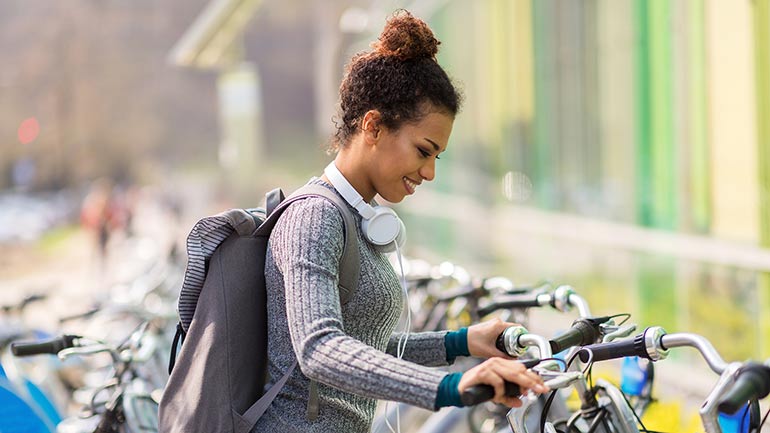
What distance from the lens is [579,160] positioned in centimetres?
805

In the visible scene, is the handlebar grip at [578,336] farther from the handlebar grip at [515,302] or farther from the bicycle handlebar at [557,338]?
the handlebar grip at [515,302]

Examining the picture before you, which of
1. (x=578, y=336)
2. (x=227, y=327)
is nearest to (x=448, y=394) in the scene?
(x=227, y=327)

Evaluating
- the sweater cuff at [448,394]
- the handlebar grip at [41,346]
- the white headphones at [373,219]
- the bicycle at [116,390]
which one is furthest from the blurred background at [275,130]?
the sweater cuff at [448,394]

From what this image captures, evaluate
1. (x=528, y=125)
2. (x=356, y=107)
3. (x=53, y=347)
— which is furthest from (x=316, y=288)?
(x=528, y=125)

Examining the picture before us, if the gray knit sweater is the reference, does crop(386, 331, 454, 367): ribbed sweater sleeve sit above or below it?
below

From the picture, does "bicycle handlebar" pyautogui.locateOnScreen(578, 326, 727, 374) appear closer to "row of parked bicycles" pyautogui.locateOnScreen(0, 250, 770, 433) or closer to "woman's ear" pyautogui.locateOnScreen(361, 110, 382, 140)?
"row of parked bicycles" pyautogui.locateOnScreen(0, 250, 770, 433)

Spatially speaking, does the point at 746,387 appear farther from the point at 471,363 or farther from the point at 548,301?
the point at 471,363

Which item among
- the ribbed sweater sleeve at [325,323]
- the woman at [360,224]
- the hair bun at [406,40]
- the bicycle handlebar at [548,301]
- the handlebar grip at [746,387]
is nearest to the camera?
the handlebar grip at [746,387]

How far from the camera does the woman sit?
1.96 meters

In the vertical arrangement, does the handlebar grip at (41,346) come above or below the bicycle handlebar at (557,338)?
below

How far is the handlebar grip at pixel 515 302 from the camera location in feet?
11.4

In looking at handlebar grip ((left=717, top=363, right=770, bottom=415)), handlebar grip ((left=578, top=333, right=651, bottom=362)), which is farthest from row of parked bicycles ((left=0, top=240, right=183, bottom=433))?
handlebar grip ((left=717, top=363, right=770, bottom=415))

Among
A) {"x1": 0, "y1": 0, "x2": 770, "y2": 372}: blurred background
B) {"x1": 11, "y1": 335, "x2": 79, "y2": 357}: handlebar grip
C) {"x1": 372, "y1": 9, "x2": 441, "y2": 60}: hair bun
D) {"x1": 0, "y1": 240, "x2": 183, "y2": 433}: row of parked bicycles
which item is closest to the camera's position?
{"x1": 372, "y1": 9, "x2": 441, "y2": 60}: hair bun

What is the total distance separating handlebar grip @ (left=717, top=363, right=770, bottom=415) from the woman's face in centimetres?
68
